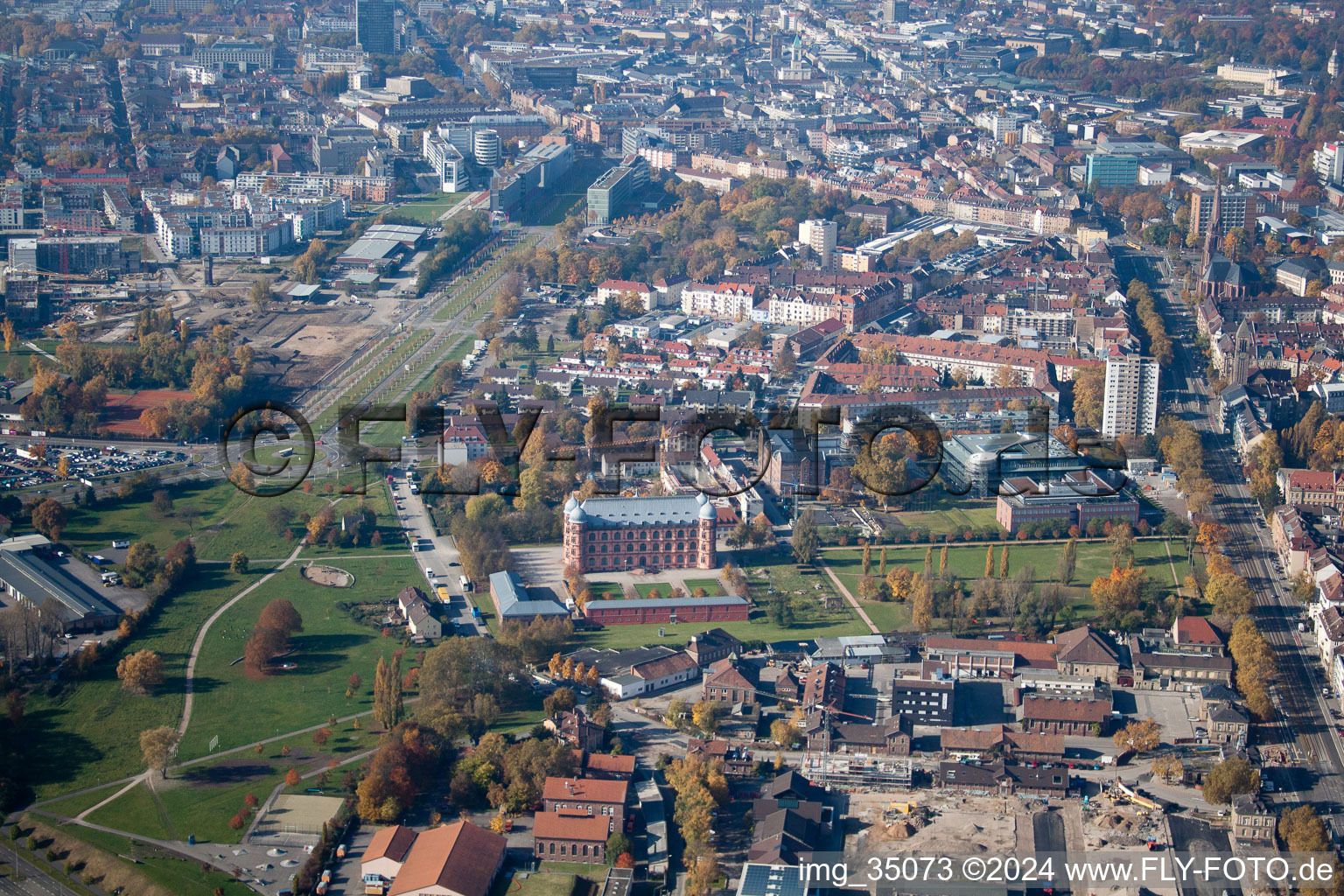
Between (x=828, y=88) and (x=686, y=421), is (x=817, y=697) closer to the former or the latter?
(x=686, y=421)

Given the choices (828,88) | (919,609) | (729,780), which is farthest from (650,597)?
(828,88)

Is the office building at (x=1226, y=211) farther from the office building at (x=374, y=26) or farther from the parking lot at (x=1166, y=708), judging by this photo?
the office building at (x=374, y=26)

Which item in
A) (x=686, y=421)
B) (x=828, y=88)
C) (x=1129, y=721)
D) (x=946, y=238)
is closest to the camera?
(x=1129, y=721)

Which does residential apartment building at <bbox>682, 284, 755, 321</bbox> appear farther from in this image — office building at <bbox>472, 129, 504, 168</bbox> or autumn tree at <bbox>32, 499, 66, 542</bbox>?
autumn tree at <bbox>32, 499, 66, 542</bbox>

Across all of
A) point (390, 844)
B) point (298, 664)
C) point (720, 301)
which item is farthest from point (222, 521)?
point (720, 301)

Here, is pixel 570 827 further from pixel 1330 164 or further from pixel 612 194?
pixel 1330 164

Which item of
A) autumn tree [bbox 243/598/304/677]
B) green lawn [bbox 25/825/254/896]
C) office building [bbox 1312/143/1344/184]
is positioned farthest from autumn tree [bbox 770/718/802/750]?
office building [bbox 1312/143/1344/184]

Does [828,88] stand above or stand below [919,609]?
above

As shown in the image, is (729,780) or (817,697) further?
(817,697)

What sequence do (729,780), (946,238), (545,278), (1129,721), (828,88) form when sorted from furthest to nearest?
(828,88) < (946,238) < (545,278) < (1129,721) < (729,780)
